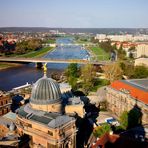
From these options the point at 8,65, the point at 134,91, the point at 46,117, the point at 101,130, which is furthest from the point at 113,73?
the point at 8,65

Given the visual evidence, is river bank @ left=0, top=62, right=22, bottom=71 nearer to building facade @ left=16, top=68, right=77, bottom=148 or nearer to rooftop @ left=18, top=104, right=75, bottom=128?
building facade @ left=16, top=68, right=77, bottom=148

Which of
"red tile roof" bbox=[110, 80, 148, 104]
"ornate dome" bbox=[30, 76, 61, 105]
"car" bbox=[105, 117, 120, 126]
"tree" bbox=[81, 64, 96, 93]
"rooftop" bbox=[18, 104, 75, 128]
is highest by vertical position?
"ornate dome" bbox=[30, 76, 61, 105]

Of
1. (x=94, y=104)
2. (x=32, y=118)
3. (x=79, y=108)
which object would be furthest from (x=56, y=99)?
(x=94, y=104)

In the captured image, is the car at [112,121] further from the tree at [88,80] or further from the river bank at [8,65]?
the river bank at [8,65]

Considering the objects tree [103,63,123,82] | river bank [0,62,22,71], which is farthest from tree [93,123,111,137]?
river bank [0,62,22,71]

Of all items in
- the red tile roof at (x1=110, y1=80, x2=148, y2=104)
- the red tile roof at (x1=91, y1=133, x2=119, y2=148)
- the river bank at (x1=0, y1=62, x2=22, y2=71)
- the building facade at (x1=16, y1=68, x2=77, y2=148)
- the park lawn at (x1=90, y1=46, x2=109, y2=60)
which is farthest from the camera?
the park lawn at (x1=90, y1=46, x2=109, y2=60)

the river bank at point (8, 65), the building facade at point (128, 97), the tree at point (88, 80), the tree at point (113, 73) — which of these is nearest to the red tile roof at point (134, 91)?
the building facade at point (128, 97)

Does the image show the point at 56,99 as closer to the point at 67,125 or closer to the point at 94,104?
the point at 67,125

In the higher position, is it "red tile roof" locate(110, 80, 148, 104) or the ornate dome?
the ornate dome

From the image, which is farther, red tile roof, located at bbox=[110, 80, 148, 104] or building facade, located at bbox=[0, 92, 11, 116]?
red tile roof, located at bbox=[110, 80, 148, 104]
